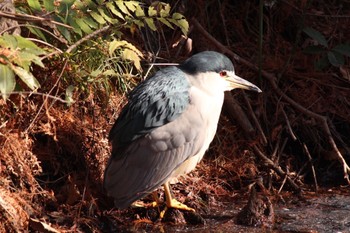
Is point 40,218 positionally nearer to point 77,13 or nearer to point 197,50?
point 77,13

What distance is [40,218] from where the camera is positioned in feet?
14.4

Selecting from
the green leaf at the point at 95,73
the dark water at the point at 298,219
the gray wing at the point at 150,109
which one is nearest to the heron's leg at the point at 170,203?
the dark water at the point at 298,219

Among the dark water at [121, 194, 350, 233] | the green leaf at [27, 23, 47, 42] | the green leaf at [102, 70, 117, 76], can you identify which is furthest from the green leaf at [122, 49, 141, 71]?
the dark water at [121, 194, 350, 233]

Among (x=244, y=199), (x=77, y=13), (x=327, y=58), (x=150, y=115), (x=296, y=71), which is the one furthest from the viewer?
(x=296, y=71)

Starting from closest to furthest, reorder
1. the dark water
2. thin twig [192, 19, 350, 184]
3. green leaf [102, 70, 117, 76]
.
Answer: the dark water → green leaf [102, 70, 117, 76] → thin twig [192, 19, 350, 184]

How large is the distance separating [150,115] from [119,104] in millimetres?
697

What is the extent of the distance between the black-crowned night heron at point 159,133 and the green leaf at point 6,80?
0.86 m

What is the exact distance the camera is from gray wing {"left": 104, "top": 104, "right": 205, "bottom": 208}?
4.30m

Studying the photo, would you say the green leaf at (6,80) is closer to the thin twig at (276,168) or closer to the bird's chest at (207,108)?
the bird's chest at (207,108)

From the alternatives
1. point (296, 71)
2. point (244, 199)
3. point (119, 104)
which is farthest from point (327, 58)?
point (119, 104)

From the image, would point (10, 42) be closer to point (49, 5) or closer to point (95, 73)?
→ point (49, 5)

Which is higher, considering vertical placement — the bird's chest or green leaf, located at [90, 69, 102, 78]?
green leaf, located at [90, 69, 102, 78]

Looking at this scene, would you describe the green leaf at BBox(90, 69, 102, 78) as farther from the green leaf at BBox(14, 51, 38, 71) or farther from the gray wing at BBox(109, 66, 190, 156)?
the green leaf at BBox(14, 51, 38, 71)

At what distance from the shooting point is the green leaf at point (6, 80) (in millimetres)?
3699
